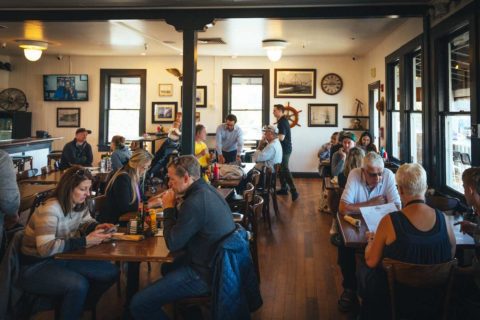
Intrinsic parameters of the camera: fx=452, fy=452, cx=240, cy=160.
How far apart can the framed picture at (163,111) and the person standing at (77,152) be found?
3.67 m

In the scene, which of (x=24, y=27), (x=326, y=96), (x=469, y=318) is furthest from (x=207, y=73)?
(x=469, y=318)

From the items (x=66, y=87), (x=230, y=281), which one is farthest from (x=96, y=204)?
(x=66, y=87)

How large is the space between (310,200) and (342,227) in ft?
16.7

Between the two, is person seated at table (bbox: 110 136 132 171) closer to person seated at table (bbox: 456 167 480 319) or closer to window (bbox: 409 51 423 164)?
window (bbox: 409 51 423 164)

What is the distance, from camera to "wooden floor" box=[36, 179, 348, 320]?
139 inches

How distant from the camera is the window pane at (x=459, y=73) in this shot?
4656mm

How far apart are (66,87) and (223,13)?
6.82 m

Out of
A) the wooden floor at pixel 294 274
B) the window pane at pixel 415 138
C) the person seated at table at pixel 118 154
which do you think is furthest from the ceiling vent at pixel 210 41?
the window pane at pixel 415 138

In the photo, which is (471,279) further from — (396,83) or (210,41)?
(210,41)

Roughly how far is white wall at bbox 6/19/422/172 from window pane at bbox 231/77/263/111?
35 cm

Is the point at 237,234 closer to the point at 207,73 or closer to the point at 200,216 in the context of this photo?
the point at 200,216

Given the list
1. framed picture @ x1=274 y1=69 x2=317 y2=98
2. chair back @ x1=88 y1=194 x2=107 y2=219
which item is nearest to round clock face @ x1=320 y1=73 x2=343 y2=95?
framed picture @ x1=274 y1=69 x2=317 y2=98

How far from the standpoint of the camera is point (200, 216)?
2625 millimetres

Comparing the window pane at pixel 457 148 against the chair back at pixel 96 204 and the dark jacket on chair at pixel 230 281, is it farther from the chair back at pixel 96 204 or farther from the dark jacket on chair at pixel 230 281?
the chair back at pixel 96 204
